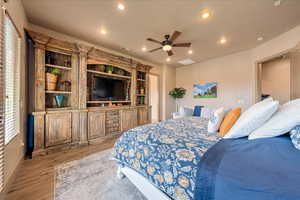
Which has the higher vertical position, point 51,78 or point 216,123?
point 51,78

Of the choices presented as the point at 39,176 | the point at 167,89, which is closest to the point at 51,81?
the point at 39,176

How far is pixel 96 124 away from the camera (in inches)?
125

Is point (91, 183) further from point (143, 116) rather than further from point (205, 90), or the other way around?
point (205, 90)

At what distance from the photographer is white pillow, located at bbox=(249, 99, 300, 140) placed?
1.03 metres

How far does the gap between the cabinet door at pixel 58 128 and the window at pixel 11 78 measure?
1.96ft

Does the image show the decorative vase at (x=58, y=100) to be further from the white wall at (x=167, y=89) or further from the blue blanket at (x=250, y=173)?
the white wall at (x=167, y=89)

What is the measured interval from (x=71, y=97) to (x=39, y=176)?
1.68 metres

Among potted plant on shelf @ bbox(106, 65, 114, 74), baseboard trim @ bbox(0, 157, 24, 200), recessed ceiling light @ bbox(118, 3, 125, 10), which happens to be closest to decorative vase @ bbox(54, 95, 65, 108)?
baseboard trim @ bbox(0, 157, 24, 200)

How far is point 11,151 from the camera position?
1.66m

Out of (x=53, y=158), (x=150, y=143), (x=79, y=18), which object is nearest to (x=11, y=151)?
(x=53, y=158)

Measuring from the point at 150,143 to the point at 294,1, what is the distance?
3272 millimetres

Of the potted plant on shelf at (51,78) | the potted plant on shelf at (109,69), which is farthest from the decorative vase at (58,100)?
the potted plant on shelf at (109,69)

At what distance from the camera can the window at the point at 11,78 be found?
61.0 inches

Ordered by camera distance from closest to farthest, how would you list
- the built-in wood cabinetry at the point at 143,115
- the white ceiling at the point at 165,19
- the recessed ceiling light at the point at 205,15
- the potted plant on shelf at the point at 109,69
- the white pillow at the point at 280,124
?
the white pillow at the point at 280,124, the white ceiling at the point at 165,19, the recessed ceiling light at the point at 205,15, the potted plant on shelf at the point at 109,69, the built-in wood cabinetry at the point at 143,115
